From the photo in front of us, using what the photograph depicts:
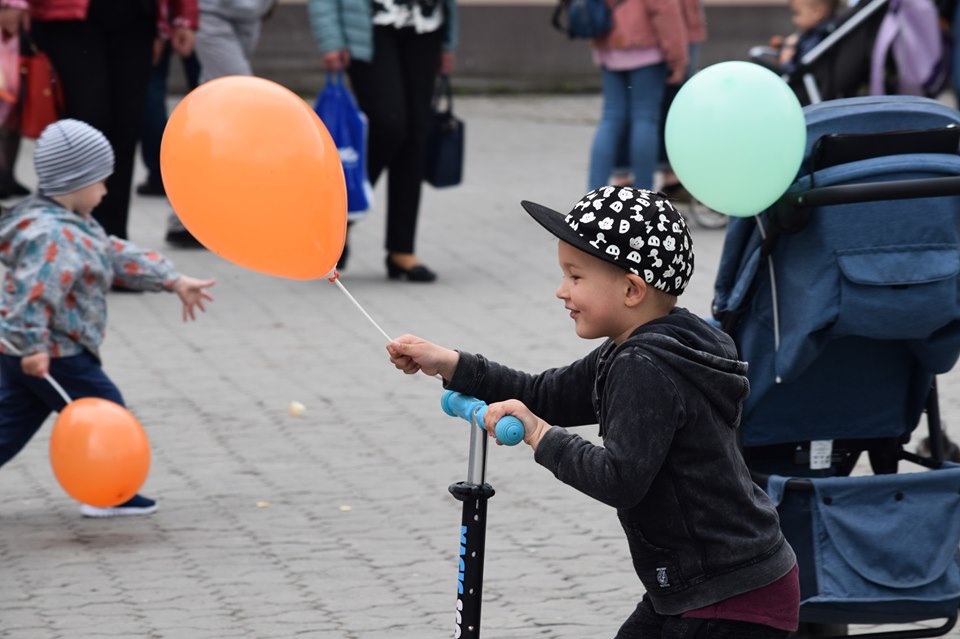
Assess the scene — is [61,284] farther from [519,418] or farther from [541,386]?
[519,418]

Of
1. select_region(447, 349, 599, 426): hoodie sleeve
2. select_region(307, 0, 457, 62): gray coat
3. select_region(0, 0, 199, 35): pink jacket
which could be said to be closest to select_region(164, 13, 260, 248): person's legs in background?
select_region(0, 0, 199, 35): pink jacket

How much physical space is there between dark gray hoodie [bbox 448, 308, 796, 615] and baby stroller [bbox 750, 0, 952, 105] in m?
5.81

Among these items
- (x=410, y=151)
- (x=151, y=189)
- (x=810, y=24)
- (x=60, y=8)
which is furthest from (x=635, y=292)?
(x=151, y=189)

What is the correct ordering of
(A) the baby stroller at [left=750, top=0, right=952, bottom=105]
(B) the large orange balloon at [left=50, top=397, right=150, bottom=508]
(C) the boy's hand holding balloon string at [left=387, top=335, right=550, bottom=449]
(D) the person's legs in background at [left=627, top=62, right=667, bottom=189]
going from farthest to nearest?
(D) the person's legs in background at [left=627, top=62, right=667, bottom=189], (A) the baby stroller at [left=750, top=0, right=952, bottom=105], (B) the large orange balloon at [left=50, top=397, right=150, bottom=508], (C) the boy's hand holding balloon string at [left=387, top=335, right=550, bottom=449]

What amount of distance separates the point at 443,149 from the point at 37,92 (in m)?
2.17

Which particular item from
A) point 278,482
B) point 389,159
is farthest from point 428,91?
point 278,482

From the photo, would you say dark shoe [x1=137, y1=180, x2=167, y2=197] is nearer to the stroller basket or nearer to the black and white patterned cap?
the stroller basket

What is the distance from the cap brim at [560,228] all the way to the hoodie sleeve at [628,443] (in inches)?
8.3

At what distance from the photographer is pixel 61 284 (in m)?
5.16

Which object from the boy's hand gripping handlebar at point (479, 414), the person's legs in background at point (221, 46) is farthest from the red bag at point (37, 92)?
the boy's hand gripping handlebar at point (479, 414)

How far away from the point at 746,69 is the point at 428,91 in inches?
186

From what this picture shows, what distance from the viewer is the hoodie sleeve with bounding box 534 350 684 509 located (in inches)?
120

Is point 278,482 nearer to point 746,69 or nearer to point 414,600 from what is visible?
point 414,600

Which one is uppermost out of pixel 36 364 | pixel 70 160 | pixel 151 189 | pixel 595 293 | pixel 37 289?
pixel 595 293
